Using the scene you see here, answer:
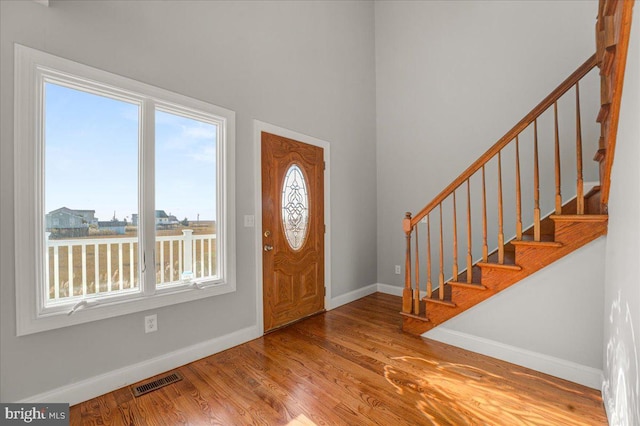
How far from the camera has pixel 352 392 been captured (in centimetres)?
199

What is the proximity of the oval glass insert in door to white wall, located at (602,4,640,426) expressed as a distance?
2539 millimetres

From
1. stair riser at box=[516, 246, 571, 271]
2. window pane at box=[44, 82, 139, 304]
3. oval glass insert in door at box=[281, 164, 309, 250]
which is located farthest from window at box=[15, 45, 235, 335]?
stair riser at box=[516, 246, 571, 271]

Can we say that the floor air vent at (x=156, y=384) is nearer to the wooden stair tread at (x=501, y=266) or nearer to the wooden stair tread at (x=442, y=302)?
the wooden stair tread at (x=442, y=302)

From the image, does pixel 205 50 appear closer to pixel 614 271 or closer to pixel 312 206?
pixel 312 206

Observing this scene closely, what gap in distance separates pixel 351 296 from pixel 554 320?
7.50ft

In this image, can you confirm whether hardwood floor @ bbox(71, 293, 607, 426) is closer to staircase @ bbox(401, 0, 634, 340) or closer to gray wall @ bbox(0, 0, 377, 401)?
gray wall @ bbox(0, 0, 377, 401)

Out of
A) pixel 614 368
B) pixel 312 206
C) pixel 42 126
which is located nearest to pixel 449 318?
pixel 614 368

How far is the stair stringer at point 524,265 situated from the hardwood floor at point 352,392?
29cm

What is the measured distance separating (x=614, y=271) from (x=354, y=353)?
1849 millimetres

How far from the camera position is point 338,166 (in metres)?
3.85

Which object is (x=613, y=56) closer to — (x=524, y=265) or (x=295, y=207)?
(x=524, y=265)

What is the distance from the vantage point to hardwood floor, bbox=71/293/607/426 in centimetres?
175

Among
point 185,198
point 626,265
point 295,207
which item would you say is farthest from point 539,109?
point 185,198

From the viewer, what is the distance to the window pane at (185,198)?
7.72ft
